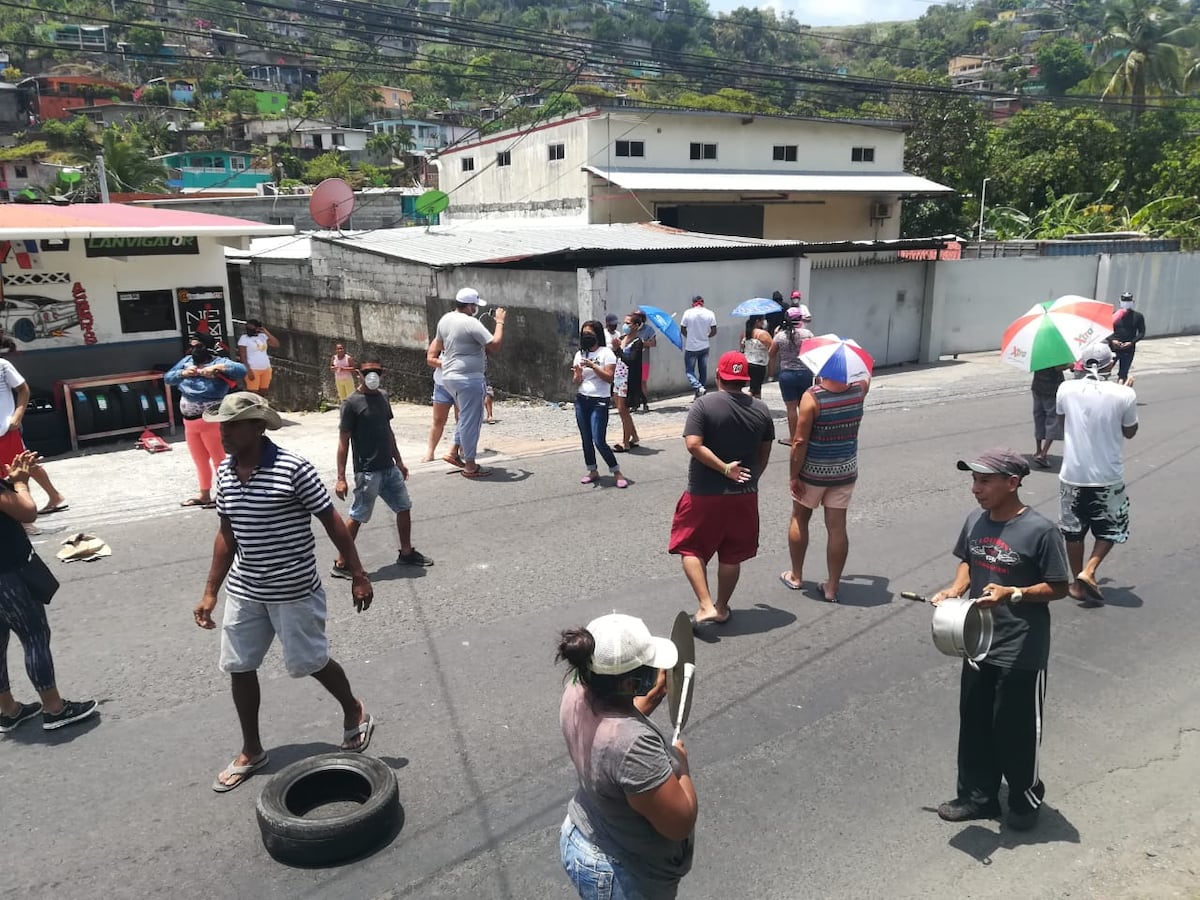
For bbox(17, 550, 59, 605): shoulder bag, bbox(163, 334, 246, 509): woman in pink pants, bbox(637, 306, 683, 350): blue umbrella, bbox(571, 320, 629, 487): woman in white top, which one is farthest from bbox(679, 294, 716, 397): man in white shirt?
bbox(17, 550, 59, 605): shoulder bag

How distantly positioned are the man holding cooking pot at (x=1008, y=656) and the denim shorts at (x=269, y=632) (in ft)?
9.49

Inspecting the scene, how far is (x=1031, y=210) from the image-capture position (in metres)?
33.5

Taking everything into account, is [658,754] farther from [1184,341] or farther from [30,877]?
[1184,341]

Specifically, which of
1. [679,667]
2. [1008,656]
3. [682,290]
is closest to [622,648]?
[679,667]

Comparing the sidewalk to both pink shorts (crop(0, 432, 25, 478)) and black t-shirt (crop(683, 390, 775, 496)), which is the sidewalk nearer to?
pink shorts (crop(0, 432, 25, 478))

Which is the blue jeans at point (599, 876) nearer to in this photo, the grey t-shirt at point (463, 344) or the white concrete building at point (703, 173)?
the grey t-shirt at point (463, 344)

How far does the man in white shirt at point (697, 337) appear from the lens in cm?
1377

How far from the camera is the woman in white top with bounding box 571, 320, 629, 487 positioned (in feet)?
29.6

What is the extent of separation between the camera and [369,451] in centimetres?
673

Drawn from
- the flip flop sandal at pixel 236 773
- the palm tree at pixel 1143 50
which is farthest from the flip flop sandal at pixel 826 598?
the palm tree at pixel 1143 50

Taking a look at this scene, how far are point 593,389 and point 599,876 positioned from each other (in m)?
6.72

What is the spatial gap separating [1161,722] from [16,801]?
221 inches

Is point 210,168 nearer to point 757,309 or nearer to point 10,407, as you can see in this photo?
point 757,309

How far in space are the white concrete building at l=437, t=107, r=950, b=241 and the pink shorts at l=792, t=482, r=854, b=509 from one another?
63.5ft
